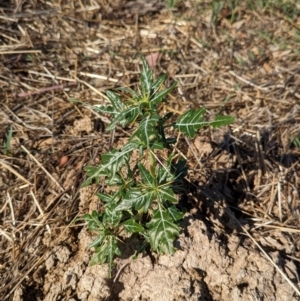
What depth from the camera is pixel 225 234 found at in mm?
2676

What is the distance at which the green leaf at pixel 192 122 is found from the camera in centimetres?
203

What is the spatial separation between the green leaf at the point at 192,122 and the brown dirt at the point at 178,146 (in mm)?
417

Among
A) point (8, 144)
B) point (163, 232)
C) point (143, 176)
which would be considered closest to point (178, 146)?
point (143, 176)

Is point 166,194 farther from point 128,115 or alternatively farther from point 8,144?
point 8,144

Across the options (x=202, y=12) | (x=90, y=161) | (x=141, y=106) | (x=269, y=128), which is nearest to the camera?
(x=141, y=106)

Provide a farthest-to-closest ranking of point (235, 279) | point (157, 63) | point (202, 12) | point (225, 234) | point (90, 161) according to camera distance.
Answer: point (202, 12) < point (157, 63) < point (90, 161) < point (225, 234) < point (235, 279)

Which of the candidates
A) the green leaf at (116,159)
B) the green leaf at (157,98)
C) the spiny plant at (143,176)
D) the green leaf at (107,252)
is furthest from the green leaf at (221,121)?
the green leaf at (107,252)

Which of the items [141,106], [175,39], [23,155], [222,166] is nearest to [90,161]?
[23,155]

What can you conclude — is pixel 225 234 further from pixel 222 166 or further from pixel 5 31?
pixel 5 31

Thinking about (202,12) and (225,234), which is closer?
(225,234)

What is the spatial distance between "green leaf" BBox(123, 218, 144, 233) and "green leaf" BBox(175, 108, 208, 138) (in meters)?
0.54

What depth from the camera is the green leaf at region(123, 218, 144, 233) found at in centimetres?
229

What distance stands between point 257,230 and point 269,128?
2.83 feet

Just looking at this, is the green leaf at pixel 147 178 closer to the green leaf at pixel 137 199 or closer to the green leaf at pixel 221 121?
the green leaf at pixel 137 199
